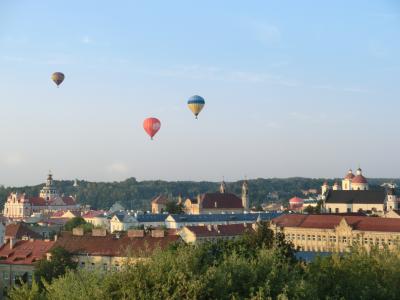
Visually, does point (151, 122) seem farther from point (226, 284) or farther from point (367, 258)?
point (226, 284)

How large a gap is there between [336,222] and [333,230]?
1.91m

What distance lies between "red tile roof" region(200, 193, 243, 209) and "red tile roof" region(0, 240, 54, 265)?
77795 mm

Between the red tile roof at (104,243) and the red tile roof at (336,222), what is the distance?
2897 centimetres

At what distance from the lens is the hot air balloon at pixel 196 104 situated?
74312 millimetres

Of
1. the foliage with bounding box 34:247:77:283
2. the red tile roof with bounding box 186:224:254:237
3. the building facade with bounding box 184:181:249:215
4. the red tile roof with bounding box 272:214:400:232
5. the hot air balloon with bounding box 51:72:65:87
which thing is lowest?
the foliage with bounding box 34:247:77:283

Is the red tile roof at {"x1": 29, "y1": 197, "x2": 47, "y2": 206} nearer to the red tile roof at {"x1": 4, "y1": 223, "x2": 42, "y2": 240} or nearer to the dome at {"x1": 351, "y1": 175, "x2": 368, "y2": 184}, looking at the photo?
the dome at {"x1": 351, "y1": 175, "x2": 368, "y2": 184}

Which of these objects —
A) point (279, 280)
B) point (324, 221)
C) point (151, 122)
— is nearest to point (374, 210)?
point (324, 221)

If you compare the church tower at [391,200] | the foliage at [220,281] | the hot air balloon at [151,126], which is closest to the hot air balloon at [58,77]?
the hot air balloon at [151,126]

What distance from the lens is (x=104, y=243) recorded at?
6062 cm

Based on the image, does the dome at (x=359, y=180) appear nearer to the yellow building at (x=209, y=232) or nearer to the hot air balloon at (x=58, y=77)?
the yellow building at (x=209, y=232)

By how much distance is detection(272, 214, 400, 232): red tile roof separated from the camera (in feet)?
273

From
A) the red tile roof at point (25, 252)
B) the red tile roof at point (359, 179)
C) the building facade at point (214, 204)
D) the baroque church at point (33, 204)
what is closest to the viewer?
the red tile roof at point (25, 252)

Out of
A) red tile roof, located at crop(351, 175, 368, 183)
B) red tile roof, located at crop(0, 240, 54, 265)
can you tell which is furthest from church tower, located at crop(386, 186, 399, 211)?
red tile roof, located at crop(0, 240, 54, 265)

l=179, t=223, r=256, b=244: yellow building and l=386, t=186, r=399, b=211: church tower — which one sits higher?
l=386, t=186, r=399, b=211: church tower
